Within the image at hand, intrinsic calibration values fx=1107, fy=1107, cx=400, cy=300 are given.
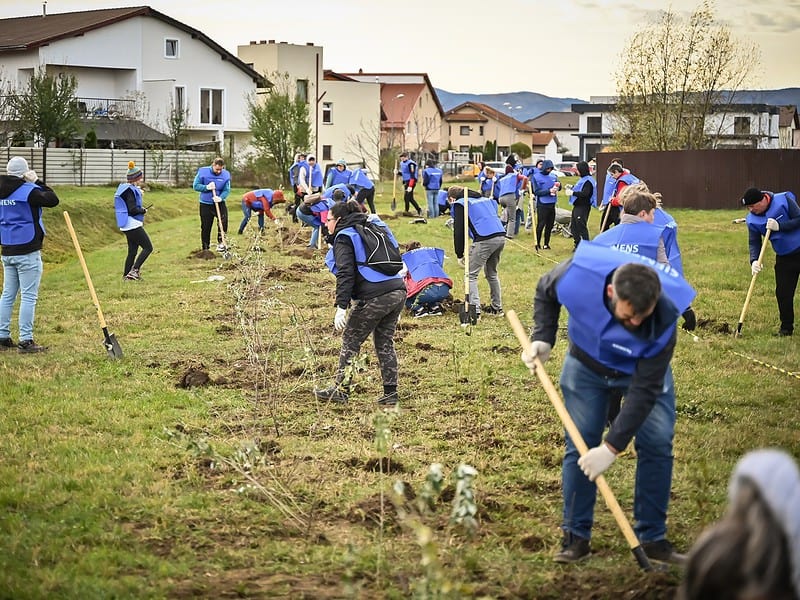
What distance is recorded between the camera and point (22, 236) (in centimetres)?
1247

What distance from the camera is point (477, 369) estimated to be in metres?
11.8

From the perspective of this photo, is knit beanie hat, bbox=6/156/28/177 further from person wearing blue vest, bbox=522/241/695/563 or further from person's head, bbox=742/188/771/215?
person's head, bbox=742/188/771/215

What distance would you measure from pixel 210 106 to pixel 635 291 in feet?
185

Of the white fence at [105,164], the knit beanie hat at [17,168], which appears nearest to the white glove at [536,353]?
the knit beanie hat at [17,168]

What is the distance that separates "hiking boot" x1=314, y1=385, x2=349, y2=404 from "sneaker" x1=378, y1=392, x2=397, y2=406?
330 millimetres

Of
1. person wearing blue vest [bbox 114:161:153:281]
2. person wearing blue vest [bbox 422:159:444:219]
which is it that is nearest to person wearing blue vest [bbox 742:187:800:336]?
person wearing blue vest [bbox 114:161:153:281]

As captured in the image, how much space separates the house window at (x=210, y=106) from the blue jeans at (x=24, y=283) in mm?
47767

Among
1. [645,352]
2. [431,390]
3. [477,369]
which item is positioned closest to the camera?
[645,352]

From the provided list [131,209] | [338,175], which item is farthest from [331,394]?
[338,175]

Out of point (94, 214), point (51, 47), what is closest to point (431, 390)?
point (94, 214)

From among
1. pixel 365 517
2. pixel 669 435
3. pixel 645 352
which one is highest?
pixel 645 352

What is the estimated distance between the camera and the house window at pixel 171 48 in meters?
57.5

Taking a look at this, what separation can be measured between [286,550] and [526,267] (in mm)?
15912

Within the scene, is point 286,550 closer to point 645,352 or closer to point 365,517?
point 365,517
